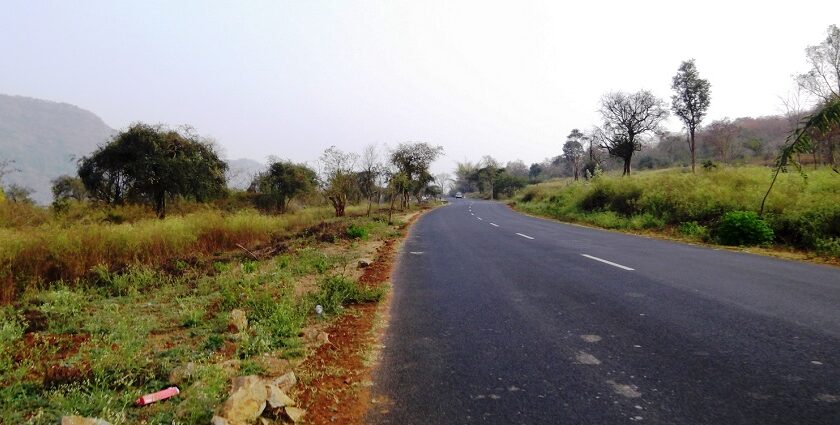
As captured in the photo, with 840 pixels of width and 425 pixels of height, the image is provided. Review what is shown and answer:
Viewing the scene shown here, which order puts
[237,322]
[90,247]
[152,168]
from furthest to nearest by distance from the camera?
[152,168] → [90,247] → [237,322]

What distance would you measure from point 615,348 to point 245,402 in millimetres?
3383

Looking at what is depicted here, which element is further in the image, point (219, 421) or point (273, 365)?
point (273, 365)

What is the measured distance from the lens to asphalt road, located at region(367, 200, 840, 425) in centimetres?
330

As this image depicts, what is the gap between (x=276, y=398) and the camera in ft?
11.1

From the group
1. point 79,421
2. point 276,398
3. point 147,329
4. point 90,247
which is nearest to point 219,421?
point 276,398

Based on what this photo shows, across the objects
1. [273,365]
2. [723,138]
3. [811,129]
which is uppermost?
[723,138]

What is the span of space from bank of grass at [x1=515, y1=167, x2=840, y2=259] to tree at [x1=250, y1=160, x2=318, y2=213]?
2300 centimetres

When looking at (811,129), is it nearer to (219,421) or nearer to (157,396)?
(219,421)

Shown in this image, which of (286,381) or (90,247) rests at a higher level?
(90,247)

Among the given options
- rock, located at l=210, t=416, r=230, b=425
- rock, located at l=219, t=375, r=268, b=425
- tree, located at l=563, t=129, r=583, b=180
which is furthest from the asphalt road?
tree, located at l=563, t=129, r=583, b=180

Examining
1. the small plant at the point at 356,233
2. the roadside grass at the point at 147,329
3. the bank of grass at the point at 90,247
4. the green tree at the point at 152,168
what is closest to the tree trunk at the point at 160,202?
the green tree at the point at 152,168

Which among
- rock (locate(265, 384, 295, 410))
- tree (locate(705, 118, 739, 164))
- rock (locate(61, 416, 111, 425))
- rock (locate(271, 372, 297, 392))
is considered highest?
tree (locate(705, 118, 739, 164))

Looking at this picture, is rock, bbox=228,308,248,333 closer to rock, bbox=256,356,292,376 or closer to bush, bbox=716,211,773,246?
rock, bbox=256,356,292,376

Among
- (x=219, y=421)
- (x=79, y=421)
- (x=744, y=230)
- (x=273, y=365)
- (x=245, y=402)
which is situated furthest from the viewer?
(x=744, y=230)
